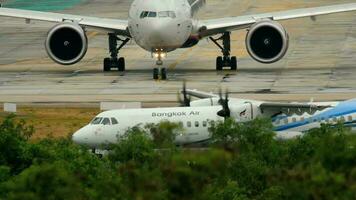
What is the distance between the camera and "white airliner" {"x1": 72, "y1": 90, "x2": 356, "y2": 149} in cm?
5716

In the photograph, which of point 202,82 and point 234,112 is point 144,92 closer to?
point 202,82

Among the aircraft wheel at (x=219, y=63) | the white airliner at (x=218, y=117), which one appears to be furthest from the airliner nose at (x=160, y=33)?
the white airliner at (x=218, y=117)

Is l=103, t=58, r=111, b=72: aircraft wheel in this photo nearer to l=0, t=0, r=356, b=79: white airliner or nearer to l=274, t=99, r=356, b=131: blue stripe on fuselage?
l=0, t=0, r=356, b=79: white airliner

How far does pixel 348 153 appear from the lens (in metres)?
28.5

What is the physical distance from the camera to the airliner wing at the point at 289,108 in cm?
5719

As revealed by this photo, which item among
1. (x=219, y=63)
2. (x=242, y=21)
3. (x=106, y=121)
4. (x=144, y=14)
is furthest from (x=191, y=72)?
(x=106, y=121)

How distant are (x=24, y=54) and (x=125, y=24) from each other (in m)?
12.5

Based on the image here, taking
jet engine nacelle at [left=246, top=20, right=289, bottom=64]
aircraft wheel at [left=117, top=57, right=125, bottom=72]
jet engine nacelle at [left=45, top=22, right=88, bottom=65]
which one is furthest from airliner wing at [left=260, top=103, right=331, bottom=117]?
aircraft wheel at [left=117, top=57, right=125, bottom=72]

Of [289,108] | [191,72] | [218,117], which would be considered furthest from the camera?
[191,72]

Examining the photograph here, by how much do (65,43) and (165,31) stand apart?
213 inches

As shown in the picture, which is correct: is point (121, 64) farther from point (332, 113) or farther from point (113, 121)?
point (332, 113)

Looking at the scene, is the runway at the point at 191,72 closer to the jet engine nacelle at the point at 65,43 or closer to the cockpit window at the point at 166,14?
the jet engine nacelle at the point at 65,43

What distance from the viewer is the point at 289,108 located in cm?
5769

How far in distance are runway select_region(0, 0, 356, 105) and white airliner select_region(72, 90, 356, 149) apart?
39.7 ft
